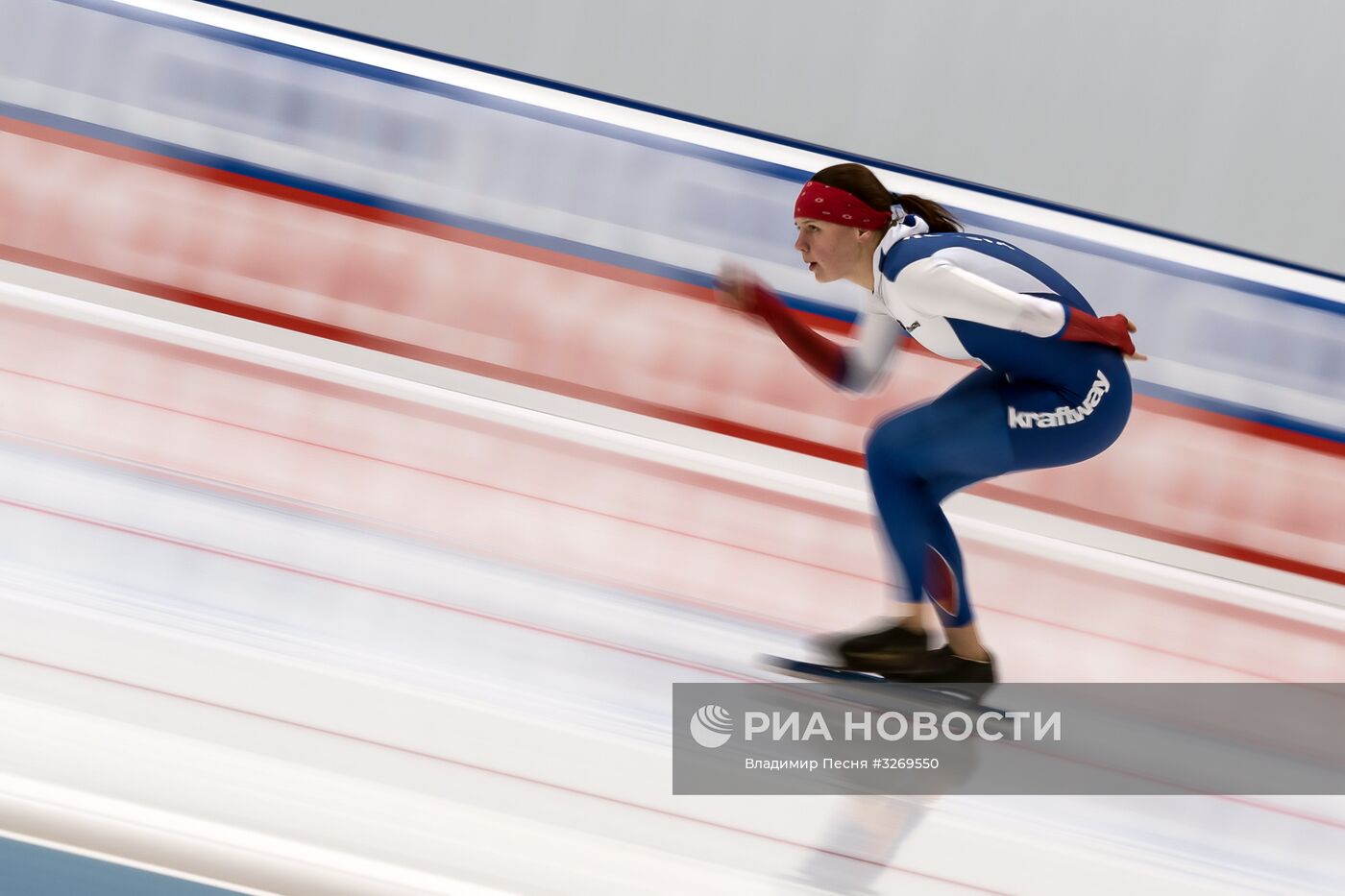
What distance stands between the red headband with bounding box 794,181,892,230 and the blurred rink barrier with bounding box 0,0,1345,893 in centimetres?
93

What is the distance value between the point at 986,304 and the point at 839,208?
0.32m

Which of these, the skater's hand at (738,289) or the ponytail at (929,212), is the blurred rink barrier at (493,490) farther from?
the ponytail at (929,212)

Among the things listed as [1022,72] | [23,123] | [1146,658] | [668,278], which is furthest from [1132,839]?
[23,123]

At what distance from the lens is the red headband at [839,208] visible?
6.63 feet

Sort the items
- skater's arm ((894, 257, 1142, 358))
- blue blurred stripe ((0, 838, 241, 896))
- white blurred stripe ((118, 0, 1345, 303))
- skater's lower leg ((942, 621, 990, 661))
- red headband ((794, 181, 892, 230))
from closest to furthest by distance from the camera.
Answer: blue blurred stripe ((0, 838, 241, 896)), skater's arm ((894, 257, 1142, 358)), red headband ((794, 181, 892, 230)), skater's lower leg ((942, 621, 990, 661)), white blurred stripe ((118, 0, 1345, 303))

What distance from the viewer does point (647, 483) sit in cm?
304

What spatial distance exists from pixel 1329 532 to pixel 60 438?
3.57 m

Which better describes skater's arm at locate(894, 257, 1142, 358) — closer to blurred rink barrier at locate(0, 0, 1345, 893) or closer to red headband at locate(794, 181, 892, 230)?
red headband at locate(794, 181, 892, 230)

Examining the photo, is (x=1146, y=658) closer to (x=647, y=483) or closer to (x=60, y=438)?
(x=647, y=483)

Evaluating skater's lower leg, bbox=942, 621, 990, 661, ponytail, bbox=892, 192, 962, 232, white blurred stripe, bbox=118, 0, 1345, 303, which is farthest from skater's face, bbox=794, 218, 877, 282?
white blurred stripe, bbox=118, 0, 1345, 303

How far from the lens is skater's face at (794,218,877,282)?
Result: 6.68ft

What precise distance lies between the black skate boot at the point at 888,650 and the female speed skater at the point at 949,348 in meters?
0.11

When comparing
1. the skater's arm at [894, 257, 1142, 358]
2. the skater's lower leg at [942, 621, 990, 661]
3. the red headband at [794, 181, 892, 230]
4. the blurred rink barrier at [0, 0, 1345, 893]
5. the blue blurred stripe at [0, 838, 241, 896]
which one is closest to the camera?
the blue blurred stripe at [0, 838, 241, 896]

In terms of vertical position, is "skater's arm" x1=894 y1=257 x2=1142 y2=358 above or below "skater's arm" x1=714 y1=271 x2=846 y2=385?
below
